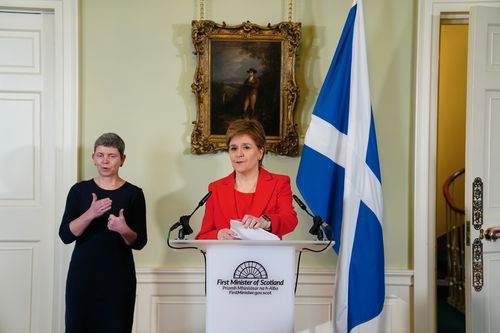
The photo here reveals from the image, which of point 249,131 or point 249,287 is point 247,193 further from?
point 249,287

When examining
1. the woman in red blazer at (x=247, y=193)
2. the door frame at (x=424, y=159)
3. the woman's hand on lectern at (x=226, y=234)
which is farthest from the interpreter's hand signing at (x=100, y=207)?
the door frame at (x=424, y=159)

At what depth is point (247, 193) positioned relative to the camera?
7.44 ft

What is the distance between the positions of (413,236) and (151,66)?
6.24 ft

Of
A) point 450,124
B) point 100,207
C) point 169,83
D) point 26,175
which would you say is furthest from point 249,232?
point 450,124

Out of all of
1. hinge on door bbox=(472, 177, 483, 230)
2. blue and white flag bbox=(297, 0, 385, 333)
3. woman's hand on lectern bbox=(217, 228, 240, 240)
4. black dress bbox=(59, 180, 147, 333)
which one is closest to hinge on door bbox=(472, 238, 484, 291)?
hinge on door bbox=(472, 177, 483, 230)

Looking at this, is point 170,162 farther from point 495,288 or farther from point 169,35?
point 495,288

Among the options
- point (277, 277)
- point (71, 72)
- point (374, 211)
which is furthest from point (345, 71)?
point (71, 72)

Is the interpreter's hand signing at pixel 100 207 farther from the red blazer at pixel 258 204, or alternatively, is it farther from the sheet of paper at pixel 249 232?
the sheet of paper at pixel 249 232

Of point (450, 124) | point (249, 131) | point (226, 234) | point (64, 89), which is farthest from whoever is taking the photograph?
point (450, 124)

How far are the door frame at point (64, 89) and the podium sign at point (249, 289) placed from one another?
1493 mm

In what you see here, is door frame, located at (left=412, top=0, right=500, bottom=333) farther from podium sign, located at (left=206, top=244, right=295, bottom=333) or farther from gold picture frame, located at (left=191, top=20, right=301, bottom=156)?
podium sign, located at (left=206, top=244, right=295, bottom=333)

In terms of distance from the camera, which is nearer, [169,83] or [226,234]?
[226,234]

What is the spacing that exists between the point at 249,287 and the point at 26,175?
190 cm

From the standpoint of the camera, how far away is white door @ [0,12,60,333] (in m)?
3.15
